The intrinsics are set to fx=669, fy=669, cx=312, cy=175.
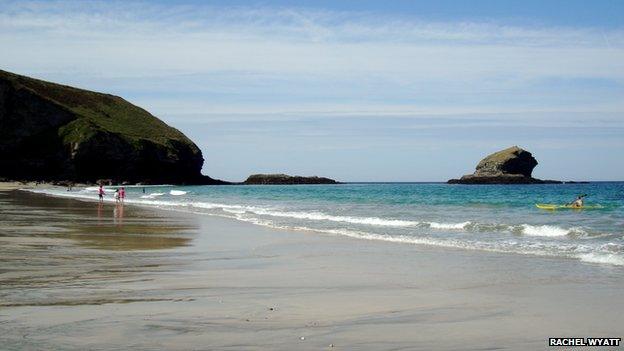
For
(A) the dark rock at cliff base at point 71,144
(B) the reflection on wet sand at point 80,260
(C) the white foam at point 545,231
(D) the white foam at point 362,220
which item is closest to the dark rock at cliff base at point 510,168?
(A) the dark rock at cliff base at point 71,144

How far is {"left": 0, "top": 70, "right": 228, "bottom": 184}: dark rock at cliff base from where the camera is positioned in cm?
11175

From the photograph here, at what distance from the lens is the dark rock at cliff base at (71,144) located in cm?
11175

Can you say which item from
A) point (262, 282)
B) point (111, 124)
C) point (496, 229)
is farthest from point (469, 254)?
point (111, 124)

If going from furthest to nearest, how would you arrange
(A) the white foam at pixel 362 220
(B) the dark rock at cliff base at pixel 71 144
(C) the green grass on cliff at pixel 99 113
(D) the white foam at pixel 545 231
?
(C) the green grass on cliff at pixel 99 113 → (B) the dark rock at cliff base at pixel 71 144 → (A) the white foam at pixel 362 220 → (D) the white foam at pixel 545 231

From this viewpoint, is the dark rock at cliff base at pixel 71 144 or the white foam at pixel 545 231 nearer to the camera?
the white foam at pixel 545 231

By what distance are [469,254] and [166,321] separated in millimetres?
9086

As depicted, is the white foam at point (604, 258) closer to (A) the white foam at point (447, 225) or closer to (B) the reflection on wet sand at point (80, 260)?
(B) the reflection on wet sand at point (80, 260)

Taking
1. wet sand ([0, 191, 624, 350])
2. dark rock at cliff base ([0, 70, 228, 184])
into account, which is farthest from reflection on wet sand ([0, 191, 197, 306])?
dark rock at cliff base ([0, 70, 228, 184])

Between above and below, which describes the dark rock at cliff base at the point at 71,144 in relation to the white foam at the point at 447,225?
above

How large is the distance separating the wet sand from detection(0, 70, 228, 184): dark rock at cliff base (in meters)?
104

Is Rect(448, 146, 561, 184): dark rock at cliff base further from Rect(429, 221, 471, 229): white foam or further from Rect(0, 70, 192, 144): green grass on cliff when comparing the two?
Rect(429, 221, 471, 229): white foam

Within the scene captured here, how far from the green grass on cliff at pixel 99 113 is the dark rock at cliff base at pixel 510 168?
65.6 m

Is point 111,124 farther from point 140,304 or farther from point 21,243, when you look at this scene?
point 140,304

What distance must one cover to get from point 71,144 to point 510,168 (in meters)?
87.8
